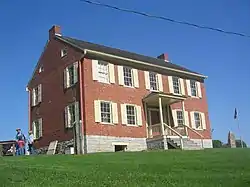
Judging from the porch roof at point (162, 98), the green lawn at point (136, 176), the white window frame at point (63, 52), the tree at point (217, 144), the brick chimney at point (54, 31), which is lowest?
the green lawn at point (136, 176)

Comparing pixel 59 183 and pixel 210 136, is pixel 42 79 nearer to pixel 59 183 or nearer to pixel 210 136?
pixel 210 136

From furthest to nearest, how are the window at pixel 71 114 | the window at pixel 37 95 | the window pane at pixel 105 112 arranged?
the window at pixel 37 95
the window pane at pixel 105 112
the window at pixel 71 114

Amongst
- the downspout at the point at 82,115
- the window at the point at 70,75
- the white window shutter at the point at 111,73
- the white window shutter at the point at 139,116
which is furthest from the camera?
the white window shutter at the point at 139,116

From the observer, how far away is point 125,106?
2483 cm

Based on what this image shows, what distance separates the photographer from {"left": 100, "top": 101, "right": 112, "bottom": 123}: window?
2355 cm

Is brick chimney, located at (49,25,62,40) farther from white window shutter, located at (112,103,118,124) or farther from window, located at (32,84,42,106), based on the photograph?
white window shutter, located at (112,103,118,124)

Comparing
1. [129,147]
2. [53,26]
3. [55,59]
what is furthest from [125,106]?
[53,26]

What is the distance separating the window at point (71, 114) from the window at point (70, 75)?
1.47 meters

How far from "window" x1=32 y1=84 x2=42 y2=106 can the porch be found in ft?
26.2

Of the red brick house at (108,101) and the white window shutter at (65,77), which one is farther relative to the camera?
the white window shutter at (65,77)

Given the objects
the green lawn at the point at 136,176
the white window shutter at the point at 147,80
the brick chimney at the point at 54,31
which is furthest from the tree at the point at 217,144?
the green lawn at the point at 136,176

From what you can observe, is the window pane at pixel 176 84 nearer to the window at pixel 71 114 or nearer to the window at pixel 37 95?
the window at pixel 71 114

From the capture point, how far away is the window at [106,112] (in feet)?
77.3

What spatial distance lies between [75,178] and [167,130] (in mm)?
16084
